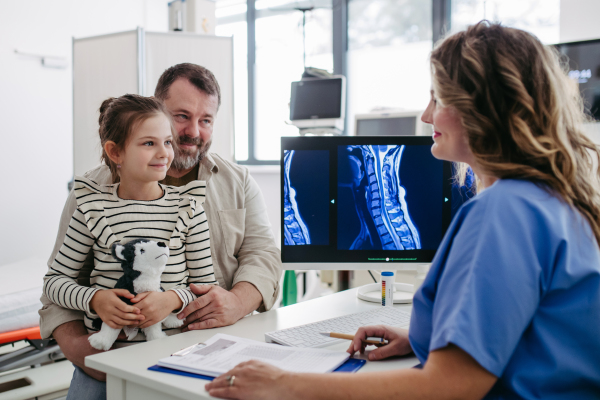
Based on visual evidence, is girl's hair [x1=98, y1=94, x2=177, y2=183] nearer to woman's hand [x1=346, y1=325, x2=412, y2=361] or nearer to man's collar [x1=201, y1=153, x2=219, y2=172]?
man's collar [x1=201, y1=153, x2=219, y2=172]

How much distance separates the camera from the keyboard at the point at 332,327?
107cm

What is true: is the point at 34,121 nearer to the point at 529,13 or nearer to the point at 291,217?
the point at 291,217

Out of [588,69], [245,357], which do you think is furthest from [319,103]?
[245,357]

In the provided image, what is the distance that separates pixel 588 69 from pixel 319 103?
1.49 m

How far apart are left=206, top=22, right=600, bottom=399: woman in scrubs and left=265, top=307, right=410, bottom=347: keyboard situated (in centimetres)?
28

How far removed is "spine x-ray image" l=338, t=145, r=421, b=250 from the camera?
4.72ft

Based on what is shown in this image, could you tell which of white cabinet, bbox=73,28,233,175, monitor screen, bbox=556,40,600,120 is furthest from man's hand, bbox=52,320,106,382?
monitor screen, bbox=556,40,600,120

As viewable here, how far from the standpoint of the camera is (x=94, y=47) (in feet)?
10.3

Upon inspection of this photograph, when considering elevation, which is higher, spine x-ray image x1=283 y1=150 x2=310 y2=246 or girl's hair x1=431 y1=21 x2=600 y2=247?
girl's hair x1=431 y1=21 x2=600 y2=247

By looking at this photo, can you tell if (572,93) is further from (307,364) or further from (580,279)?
(307,364)

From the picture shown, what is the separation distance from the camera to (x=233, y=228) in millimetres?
1512

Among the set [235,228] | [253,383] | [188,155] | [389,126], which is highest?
[389,126]

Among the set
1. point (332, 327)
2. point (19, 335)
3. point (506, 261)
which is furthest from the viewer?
point (19, 335)

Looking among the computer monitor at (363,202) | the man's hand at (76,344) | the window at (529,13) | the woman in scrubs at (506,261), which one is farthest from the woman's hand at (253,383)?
the window at (529,13)
